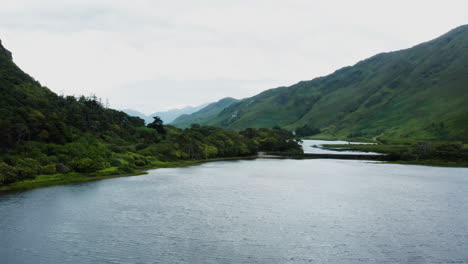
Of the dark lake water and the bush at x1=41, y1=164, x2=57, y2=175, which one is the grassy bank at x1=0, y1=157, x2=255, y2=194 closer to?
the bush at x1=41, y1=164, x2=57, y2=175

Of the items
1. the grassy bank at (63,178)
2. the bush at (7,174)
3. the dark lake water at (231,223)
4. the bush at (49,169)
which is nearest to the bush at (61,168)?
the bush at (49,169)

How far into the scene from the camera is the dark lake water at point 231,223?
5344cm

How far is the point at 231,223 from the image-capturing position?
70688mm

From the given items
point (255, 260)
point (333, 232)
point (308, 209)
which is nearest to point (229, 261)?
point (255, 260)

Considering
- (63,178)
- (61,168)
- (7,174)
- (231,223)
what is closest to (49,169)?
(61,168)

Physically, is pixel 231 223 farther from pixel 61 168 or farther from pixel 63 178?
pixel 61 168

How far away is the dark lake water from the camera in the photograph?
53.4 metres

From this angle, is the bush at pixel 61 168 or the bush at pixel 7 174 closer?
the bush at pixel 7 174

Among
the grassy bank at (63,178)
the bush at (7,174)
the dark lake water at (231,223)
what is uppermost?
the bush at (7,174)

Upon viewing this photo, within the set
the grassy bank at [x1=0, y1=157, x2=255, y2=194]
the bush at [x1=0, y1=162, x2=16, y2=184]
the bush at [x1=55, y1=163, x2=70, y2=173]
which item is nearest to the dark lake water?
the grassy bank at [x1=0, y1=157, x2=255, y2=194]

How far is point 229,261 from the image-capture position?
50.3 meters

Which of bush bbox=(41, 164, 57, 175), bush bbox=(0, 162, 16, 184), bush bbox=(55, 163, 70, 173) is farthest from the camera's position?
bush bbox=(55, 163, 70, 173)

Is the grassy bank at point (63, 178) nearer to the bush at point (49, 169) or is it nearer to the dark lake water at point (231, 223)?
the bush at point (49, 169)

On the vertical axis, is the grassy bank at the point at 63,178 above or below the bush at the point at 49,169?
below
